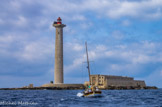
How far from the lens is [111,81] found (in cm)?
14862

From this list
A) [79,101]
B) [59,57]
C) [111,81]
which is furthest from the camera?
[111,81]

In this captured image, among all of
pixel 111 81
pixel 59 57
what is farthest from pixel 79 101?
pixel 111 81

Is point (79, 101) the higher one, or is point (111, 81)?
point (111, 81)

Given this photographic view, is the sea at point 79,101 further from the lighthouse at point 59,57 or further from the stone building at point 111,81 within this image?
the stone building at point 111,81

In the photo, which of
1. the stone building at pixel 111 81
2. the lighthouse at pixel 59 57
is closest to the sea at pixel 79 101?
the lighthouse at pixel 59 57

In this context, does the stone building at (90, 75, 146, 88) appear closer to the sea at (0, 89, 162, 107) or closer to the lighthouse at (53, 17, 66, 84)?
the lighthouse at (53, 17, 66, 84)

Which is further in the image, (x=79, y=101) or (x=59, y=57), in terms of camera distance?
(x=59, y=57)

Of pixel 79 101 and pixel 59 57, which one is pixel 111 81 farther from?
pixel 79 101

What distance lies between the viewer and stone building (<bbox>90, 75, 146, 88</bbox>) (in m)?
145

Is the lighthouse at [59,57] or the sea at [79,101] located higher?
the lighthouse at [59,57]

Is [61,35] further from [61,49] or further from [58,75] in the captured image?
[58,75]

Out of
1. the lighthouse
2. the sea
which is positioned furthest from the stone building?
the sea

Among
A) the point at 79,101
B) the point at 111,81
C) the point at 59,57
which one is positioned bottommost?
the point at 79,101

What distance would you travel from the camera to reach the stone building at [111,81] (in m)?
145
